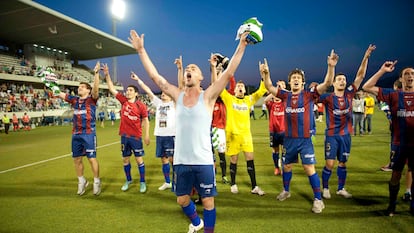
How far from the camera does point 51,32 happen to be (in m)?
33.0

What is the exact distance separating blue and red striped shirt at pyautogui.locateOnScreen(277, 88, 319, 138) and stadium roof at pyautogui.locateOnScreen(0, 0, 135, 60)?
29827 millimetres

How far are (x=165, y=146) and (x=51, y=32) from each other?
3467 cm

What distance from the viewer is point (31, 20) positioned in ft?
96.5

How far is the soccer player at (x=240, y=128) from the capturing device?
565 cm

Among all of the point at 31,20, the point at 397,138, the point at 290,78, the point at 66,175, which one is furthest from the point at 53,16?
the point at 397,138

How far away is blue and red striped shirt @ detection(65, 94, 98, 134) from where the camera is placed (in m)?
5.88

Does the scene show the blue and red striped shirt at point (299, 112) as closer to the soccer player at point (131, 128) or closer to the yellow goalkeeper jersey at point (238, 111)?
the yellow goalkeeper jersey at point (238, 111)

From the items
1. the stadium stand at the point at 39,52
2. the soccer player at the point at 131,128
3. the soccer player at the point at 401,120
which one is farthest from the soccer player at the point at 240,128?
Answer: the stadium stand at the point at 39,52

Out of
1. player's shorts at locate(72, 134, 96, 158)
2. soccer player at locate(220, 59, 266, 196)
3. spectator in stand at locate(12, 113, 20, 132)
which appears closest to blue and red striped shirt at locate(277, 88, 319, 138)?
soccer player at locate(220, 59, 266, 196)

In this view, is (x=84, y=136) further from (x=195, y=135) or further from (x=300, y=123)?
(x=300, y=123)

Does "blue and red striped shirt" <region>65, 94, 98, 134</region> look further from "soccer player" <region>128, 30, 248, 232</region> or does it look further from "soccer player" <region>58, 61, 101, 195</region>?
"soccer player" <region>128, 30, 248, 232</region>

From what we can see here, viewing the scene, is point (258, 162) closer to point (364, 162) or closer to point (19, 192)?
point (364, 162)

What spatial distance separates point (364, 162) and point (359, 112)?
Result: 5.62 meters

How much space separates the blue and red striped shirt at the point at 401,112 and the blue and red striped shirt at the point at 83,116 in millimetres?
5820
